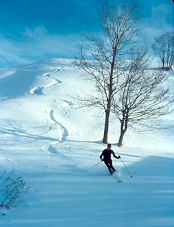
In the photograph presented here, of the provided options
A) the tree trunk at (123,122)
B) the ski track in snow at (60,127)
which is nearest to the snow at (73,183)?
the ski track in snow at (60,127)

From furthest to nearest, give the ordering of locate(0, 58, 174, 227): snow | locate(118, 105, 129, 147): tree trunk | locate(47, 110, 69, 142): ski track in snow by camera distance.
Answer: locate(47, 110, 69, 142): ski track in snow → locate(118, 105, 129, 147): tree trunk → locate(0, 58, 174, 227): snow

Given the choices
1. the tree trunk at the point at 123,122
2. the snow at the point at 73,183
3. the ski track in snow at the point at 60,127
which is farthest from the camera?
the ski track in snow at the point at 60,127

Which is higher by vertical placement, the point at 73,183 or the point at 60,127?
the point at 60,127

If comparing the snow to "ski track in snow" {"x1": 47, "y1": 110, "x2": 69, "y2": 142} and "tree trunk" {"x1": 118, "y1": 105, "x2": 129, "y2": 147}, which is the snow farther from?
"tree trunk" {"x1": 118, "y1": 105, "x2": 129, "y2": 147}

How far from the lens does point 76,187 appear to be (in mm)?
6410

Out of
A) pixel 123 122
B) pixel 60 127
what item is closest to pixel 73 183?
pixel 123 122

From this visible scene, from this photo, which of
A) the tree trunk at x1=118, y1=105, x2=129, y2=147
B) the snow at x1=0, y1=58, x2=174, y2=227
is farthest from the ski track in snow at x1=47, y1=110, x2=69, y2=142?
the tree trunk at x1=118, y1=105, x2=129, y2=147

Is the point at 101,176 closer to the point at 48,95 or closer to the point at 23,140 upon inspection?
the point at 23,140

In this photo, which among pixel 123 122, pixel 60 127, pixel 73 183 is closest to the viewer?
pixel 73 183

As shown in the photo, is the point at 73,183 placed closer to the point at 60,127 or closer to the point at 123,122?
the point at 123,122

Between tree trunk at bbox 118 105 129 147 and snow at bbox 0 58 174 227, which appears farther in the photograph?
tree trunk at bbox 118 105 129 147

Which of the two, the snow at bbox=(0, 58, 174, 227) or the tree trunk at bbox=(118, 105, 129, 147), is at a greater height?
the tree trunk at bbox=(118, 105, 129, 147)

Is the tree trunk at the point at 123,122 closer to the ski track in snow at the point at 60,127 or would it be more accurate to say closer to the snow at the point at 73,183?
the snow at the point at 73,183

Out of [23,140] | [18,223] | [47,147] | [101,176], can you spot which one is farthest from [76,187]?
[23,140]
